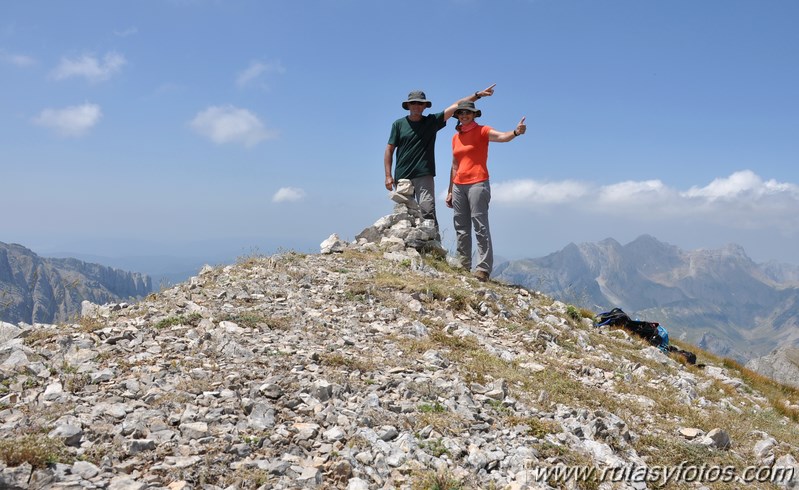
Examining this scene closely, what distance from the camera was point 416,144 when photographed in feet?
49.4

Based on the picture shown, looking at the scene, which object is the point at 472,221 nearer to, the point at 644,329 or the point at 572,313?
the point at 572,313

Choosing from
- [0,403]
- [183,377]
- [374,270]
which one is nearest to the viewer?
[0,403]

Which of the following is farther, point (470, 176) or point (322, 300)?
point (470, 176)

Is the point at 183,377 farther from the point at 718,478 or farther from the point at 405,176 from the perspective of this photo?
the point at 405,176

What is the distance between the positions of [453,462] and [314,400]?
6.27 ft

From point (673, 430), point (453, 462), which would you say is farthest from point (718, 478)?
point (453, 462)

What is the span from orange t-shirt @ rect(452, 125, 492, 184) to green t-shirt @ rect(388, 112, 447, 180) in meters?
1.04

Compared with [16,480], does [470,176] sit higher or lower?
higher

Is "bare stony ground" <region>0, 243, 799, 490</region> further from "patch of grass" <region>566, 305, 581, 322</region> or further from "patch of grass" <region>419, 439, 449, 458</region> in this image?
"patch of grass" <region>566, 305, 581, 322</region>

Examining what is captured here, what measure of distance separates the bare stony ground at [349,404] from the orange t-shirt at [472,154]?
175 inches

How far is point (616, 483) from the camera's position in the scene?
5.21m

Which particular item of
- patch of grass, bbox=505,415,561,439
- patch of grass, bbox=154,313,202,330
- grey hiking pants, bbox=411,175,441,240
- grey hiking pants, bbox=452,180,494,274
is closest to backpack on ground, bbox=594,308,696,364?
grey hiking pants, bbox=452,180,494,274

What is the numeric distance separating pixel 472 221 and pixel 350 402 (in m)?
9.01

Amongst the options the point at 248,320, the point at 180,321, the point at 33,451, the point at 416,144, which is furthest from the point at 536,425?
the point at 416,144
